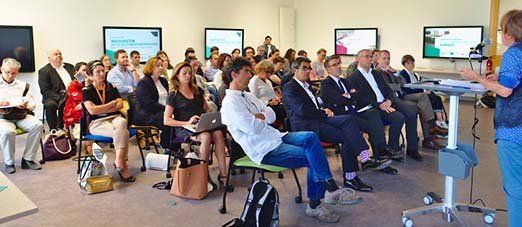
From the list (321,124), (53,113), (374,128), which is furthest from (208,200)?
(53,113)

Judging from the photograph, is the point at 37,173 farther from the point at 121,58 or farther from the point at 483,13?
the point at 483,13

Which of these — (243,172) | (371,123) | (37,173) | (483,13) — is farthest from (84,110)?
(483,13)

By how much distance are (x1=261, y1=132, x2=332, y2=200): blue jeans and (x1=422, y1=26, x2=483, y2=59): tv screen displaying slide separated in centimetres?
700

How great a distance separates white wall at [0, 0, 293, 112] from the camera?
735 cm

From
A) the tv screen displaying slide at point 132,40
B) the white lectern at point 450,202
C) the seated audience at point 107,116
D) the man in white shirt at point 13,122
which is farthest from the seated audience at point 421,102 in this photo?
the tv screen displaying slide at point 132,40

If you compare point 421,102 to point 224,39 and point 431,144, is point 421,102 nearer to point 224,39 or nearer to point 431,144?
point 431,144

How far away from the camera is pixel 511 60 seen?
248 centimetres

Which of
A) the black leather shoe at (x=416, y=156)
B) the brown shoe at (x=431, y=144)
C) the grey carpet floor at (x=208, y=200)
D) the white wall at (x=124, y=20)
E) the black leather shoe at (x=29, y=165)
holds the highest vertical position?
the white wall at (x=124, y=20)

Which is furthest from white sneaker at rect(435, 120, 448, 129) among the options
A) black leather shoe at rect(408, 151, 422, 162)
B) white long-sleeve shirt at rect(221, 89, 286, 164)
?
white long-sleeve shirt at rect(221, 89, 286, 164)

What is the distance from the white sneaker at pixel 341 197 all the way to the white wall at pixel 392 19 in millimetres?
6868

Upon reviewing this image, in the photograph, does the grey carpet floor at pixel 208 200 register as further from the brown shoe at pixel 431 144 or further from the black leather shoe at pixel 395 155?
the brown shoe at pixel 431 144

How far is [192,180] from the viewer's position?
3.81 metres

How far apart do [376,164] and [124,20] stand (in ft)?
18.9

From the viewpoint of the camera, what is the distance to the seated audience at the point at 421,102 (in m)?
5.46
